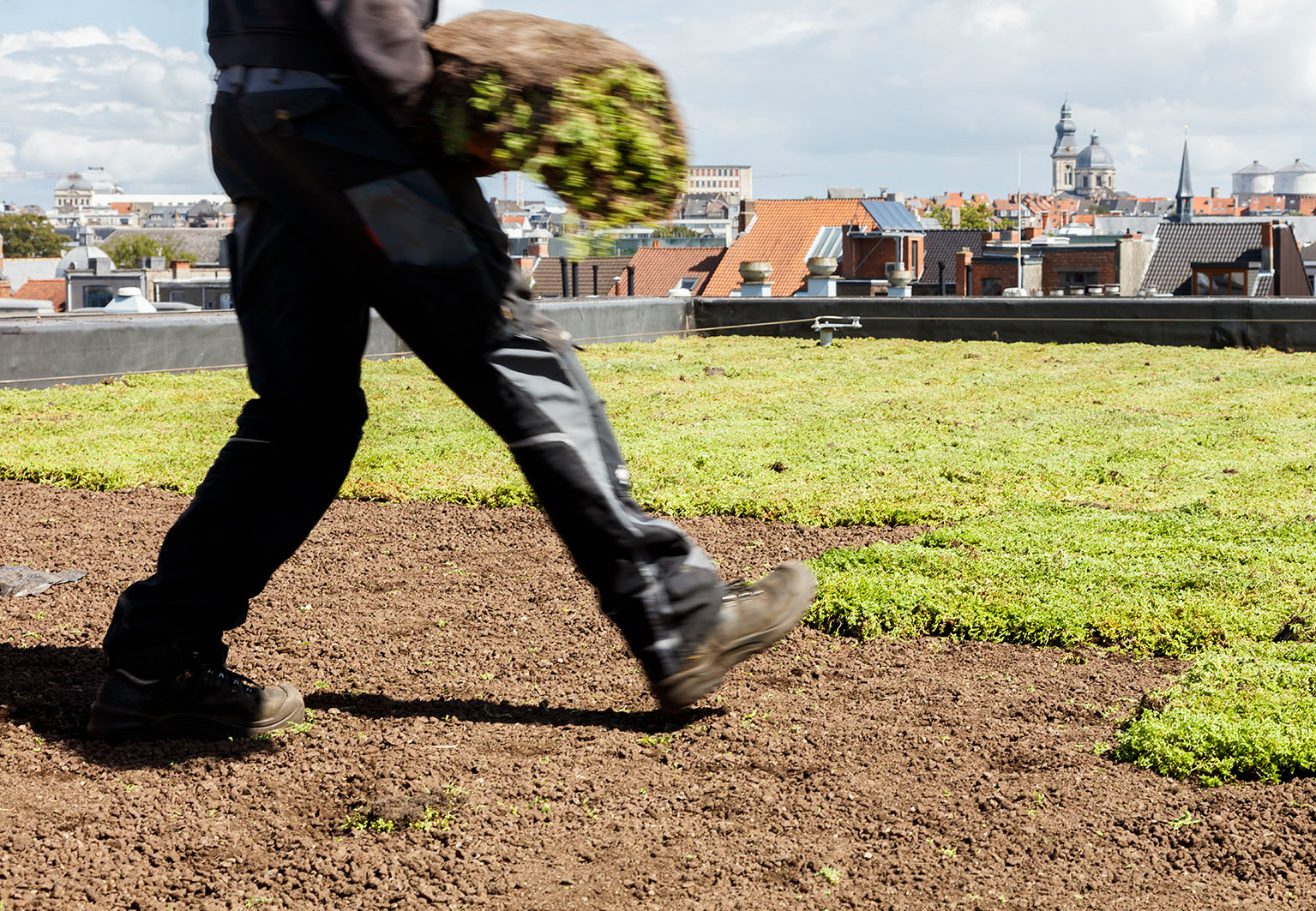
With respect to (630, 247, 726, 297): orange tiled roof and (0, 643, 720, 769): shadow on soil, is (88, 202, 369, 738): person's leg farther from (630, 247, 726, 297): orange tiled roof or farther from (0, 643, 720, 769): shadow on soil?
(630, 247, 726, 297): orange tiled roof

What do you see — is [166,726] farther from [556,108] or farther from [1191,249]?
[1191,249]

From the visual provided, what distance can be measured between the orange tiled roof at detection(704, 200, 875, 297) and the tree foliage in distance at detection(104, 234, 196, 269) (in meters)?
62.4

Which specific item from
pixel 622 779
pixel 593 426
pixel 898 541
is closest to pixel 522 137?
pixel 593 426

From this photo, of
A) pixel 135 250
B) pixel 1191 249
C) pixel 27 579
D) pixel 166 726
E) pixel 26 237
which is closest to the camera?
pixel 166 726

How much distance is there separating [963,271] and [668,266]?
12.7 metres

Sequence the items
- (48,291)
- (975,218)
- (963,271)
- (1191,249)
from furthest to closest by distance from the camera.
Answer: (975,218) < (48,291) < (963,271) < (1191,249)

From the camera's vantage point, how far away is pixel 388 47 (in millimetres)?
2070

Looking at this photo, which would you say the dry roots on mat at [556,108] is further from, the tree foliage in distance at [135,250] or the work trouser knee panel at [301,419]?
the tree foliage in distance at [135,250]

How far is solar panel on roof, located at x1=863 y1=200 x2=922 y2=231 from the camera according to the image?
51531 mm

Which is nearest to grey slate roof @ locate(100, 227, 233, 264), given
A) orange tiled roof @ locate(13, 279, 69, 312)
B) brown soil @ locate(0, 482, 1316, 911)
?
orange tiled roof @ locate(13, 279, 69, 312)

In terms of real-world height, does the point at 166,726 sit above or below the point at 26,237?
below

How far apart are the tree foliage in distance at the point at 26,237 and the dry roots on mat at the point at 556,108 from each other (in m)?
125

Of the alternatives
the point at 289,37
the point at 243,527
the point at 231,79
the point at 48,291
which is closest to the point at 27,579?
the point at 243,527

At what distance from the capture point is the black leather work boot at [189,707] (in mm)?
2480
